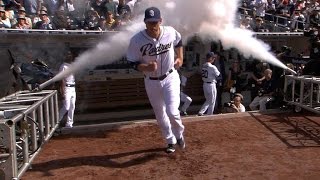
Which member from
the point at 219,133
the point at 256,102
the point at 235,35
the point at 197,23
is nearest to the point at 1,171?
the point at 219,133

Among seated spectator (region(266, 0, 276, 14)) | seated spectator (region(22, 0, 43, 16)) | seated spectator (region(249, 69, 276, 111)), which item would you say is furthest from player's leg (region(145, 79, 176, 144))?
seated spectator (region(266, 0, 276, 14))

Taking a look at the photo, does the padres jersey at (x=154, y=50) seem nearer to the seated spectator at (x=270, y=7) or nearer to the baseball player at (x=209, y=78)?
the baseball player at (x=209, y=78)

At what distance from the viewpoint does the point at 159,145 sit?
241 inches

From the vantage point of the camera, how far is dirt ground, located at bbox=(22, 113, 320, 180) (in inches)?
198

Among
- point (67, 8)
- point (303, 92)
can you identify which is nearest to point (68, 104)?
point (67, 8)

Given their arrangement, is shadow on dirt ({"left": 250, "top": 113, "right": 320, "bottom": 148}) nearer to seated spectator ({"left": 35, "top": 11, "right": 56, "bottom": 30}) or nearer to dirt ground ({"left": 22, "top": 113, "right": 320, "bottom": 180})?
dirt ground ({"left": 22, "top": 113, "right": 320, "bottom": 180})

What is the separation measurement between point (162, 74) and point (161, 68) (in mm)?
83

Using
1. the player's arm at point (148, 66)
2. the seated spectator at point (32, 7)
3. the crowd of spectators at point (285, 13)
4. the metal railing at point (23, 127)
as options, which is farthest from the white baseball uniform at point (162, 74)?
the crowd of spectators at point (285, 13)

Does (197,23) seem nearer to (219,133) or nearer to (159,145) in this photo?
(219,133)

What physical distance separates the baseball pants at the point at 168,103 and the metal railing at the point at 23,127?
1.58m

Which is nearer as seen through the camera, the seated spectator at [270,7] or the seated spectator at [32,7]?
the seated spectator at [32,7]

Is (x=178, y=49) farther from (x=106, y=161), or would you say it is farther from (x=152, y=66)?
(x=106, y=161)

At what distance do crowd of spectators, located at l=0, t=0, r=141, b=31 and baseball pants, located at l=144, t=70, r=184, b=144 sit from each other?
5167mm

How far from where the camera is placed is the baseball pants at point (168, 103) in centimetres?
556
